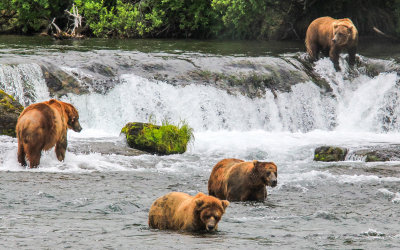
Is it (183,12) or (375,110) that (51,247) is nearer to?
(375,110)

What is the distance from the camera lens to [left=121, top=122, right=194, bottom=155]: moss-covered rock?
13.4 m

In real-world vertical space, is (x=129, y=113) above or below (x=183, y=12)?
below

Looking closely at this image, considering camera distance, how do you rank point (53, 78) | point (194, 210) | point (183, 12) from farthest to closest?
point (183, 12), point (53, 78), point (194, 210)

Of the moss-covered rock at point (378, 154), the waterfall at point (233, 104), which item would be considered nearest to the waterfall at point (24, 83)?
the waterfall at point (233, 104)

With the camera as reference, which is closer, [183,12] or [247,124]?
[247,124]

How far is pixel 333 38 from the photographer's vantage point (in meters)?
20.2

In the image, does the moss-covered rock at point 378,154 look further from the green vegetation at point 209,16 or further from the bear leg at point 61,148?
the green vegetation at point 209,16

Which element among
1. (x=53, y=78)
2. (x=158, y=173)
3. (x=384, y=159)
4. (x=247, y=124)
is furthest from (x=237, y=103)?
(x=158, y=173)

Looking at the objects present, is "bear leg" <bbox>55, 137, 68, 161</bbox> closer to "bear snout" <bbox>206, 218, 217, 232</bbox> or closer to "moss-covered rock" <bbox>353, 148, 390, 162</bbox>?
"bear snout" <bbox>206, 218, 217, 232</bbox>

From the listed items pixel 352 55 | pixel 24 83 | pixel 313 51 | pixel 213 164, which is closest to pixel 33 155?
pixel 213 164

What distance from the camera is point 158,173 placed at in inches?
448

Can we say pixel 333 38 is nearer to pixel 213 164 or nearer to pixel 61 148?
pixel 213 164

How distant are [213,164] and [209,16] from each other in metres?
17.8

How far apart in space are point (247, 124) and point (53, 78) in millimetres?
4973
